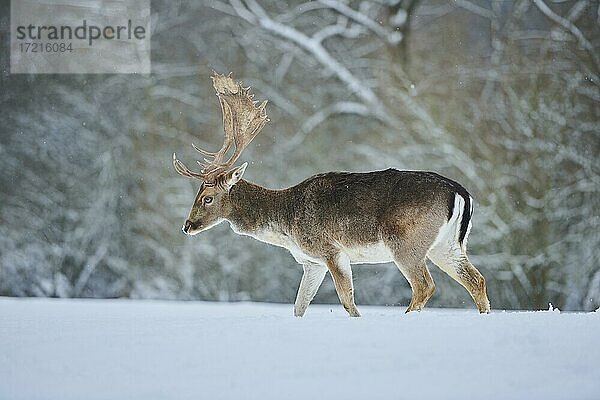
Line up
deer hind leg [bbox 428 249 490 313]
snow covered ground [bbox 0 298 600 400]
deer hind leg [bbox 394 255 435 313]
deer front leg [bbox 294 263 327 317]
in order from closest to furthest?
snow covered ground [bbox 0 298 600 400] < deer hind leg [bbox 394 255 435 313] < deer hind leg [bbox 428 249 490 313] < deer front leg [bbox 294 263 327 317]

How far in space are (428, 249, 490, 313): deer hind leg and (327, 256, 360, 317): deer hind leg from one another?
23.0 inches

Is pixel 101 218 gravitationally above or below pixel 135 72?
below

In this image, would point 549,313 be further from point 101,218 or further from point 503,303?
point 101,218

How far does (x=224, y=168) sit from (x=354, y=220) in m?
1.16

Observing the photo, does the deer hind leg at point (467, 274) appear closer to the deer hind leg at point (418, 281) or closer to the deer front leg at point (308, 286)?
the deer hind leg at point (418, 281)

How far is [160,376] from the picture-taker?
434cm

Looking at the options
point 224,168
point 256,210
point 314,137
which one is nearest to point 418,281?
point 256,210

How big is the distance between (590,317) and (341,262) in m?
1.57

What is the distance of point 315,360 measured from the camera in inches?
177

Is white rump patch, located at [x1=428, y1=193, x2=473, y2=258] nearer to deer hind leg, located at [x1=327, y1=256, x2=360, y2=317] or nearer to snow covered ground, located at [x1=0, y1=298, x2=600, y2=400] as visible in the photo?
deer hind leg, located at [x1=327, y1=256, x2=360, y2=317]

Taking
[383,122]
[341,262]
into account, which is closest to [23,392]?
[341,262]

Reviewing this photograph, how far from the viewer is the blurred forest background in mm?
11055

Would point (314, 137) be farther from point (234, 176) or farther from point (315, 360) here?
point (315, 360)

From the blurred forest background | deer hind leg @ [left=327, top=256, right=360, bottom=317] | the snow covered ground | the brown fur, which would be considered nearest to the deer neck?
the brown fur
